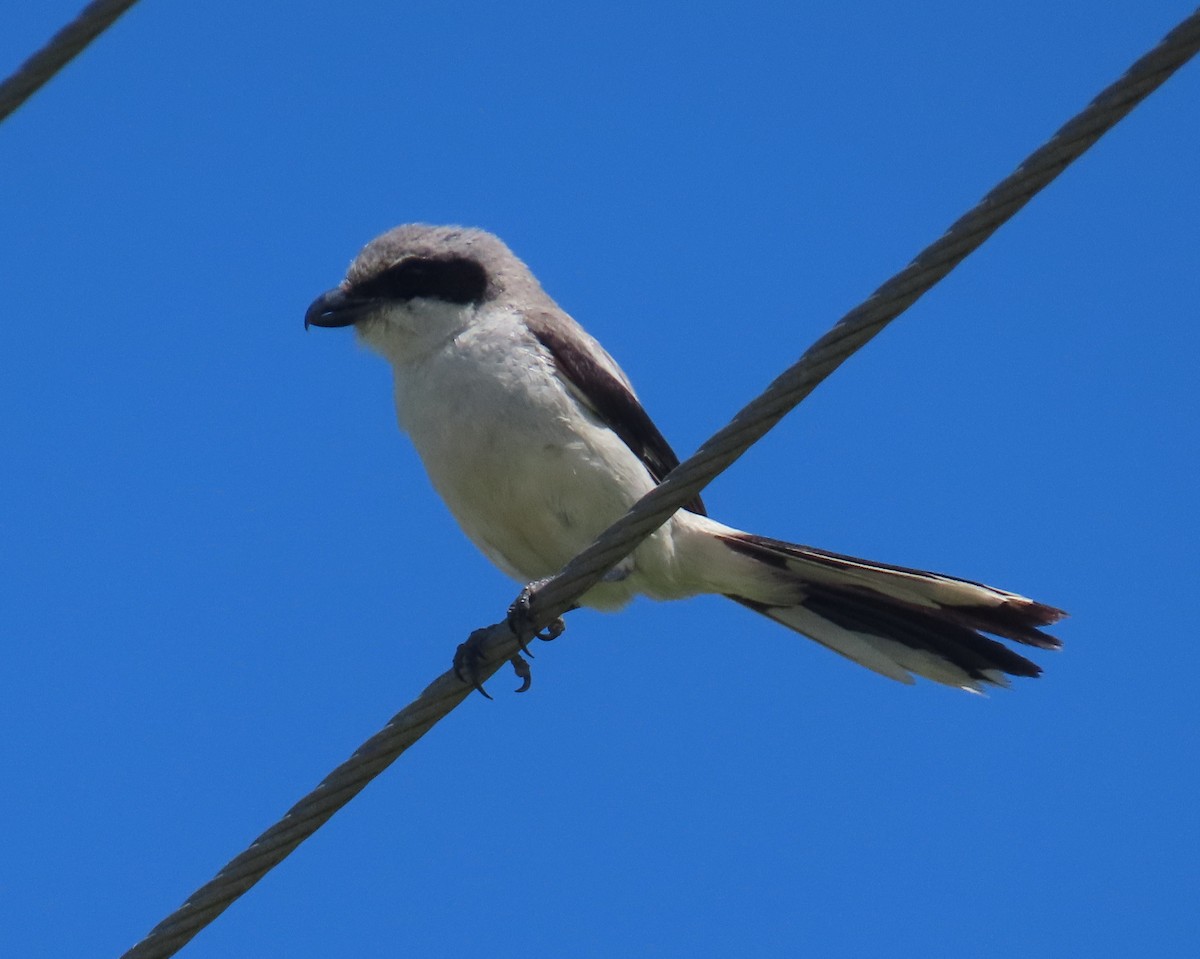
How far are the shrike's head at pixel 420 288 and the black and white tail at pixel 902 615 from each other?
139 cm

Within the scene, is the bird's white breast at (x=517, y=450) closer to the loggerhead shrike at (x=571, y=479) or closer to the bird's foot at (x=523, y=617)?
the loggerhead shrike at (x=571, y=479)

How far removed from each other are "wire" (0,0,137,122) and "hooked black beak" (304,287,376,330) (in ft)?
11.9

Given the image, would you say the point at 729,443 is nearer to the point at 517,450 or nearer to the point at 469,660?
the point at 469,660

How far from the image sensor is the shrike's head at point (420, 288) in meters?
6.23

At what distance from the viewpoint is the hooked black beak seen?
257 inches

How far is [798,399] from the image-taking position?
137 inches

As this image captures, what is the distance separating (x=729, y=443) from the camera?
141 inches

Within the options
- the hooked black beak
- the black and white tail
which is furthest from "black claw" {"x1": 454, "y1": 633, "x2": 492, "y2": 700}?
the hooked black beak

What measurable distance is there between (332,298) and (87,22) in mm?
3774

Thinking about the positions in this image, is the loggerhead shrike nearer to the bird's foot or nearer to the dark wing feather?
the dark wing feather

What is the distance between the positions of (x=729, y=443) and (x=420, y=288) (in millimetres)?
3126

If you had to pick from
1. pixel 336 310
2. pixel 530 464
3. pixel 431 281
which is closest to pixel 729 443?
pixel 530 464

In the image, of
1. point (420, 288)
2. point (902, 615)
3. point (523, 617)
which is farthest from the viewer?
point (420, 288)

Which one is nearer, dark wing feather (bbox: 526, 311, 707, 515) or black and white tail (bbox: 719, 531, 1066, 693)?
black and white tail (bbox: 719, 531, 1066, 693)
